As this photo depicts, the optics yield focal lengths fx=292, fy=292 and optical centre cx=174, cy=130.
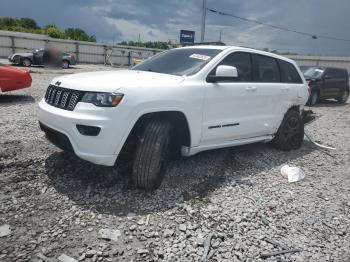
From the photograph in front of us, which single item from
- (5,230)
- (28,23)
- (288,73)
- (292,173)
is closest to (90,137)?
(5,230)

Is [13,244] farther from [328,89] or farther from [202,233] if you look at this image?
[328,89]

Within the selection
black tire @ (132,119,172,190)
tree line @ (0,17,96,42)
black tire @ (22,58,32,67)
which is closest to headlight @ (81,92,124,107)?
black tire @ (132,119,172,190)

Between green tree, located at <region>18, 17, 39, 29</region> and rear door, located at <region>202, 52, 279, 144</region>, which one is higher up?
green tree, located at <region>18, 17, 39, 29</region>

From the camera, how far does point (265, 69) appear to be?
479cm

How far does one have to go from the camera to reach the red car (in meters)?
7.12

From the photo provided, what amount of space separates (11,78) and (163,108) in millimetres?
5741

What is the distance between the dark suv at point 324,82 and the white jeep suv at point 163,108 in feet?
27.8

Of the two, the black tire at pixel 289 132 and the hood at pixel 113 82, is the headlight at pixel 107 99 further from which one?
the black tire at pixel 289 132

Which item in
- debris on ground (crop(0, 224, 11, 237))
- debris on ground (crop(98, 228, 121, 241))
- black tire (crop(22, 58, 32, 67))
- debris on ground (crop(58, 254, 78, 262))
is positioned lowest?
debris on ground (crop(98, 228, 121, 241))

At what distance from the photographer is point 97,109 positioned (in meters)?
2.89

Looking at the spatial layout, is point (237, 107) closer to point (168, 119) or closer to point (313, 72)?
point (168, 119)

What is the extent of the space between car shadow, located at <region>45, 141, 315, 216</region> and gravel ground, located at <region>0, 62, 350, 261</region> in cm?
1

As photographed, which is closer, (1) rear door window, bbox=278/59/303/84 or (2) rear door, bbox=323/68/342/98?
(1) rear door window, bbox=278/59/303/84

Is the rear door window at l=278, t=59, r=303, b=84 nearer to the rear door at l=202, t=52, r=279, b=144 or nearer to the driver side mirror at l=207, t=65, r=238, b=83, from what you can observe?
the rear door at l=202, t=52, r=279, b=144
